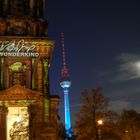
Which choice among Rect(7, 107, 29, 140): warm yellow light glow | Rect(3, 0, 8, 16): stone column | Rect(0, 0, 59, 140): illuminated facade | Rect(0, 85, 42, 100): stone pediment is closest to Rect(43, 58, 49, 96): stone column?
Rect(0, 0, 59, 140): illuminated facade

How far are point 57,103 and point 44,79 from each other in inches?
171

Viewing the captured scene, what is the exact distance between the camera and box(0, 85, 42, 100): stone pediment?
61031 mm

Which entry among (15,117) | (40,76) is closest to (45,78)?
(40,76)

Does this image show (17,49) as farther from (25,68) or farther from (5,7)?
(5,7)

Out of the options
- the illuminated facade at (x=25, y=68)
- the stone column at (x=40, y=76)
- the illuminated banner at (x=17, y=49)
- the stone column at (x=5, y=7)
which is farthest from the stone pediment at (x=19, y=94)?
the stone column at (x=5, y=7)

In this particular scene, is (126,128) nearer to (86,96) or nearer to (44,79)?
(44,79)

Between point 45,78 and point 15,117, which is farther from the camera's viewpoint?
point 45,78

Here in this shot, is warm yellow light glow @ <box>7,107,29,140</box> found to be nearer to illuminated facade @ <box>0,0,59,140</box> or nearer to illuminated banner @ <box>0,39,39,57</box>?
illuminated facade @ <box>0,0,59,140</box>

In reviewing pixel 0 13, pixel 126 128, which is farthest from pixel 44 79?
pixel 126 128

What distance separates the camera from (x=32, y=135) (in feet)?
171

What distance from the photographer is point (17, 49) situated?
209 ft

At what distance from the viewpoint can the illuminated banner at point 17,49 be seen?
6366 cm

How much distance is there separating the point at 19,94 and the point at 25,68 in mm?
4953

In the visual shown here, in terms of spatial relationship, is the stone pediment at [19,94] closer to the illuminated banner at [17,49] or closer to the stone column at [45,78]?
the stone column at [45,78]
